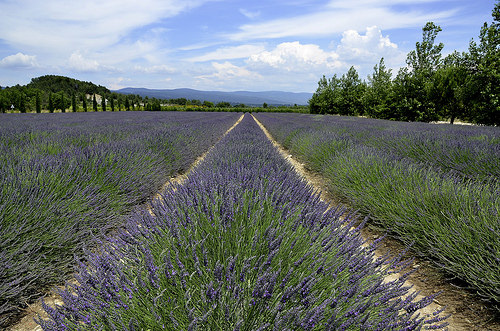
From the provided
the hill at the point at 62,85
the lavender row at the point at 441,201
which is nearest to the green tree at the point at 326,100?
the lavender row at the point at 441,201

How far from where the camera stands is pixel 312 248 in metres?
1.28

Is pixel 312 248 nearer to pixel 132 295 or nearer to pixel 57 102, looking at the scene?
pixel 132 295

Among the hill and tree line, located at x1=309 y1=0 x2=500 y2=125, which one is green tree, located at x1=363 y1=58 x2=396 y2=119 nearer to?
tree line, located at x1=309 y1=0 x2=500 y2=125

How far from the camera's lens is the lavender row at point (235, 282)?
3.06 feet

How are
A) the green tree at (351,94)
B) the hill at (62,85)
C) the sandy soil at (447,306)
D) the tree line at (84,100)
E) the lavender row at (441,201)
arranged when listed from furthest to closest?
the hill at (62,85) < the tree line at (84,100) < the green tree at (351,94) < the lavender row at (441,201) < the sandy soil at (447,306)

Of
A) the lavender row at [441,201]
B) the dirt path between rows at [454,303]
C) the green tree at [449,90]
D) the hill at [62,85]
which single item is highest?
the hill at [62,85]

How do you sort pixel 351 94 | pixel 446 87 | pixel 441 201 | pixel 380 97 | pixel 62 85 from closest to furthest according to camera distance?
pixel 441 201 < pixel 446 87 < pixel 380 97 < pixel 351 94 < pixel 62 85

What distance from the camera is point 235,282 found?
40.3 inches

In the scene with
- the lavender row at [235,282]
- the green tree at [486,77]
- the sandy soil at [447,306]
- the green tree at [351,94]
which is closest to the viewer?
the lavender row at [235,282]

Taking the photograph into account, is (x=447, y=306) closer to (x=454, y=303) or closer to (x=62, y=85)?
(x=454, y=303)

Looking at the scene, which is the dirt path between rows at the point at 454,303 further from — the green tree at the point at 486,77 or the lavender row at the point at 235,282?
the green tree at the point at 486,77

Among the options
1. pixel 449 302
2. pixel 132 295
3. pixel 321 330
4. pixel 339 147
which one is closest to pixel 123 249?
pixel 132 295

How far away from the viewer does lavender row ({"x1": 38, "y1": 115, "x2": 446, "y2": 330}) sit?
3.06 feet

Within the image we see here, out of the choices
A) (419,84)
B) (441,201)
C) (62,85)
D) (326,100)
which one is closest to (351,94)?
(326,100)
